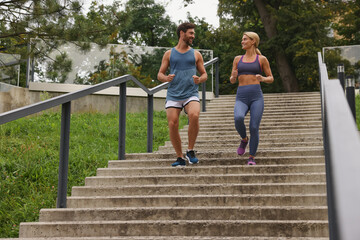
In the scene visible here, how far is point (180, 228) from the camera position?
3.57 metres

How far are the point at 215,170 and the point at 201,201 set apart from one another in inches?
33.5

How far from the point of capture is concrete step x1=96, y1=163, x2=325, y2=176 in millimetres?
4793

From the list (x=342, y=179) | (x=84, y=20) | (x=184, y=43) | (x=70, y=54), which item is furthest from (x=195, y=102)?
(x=70, y=54)

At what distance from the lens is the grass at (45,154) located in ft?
16.1

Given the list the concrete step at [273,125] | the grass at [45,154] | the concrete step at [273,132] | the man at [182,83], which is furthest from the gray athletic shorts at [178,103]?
the concrete step at [273,125]

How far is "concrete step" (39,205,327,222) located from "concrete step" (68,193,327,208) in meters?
0.16

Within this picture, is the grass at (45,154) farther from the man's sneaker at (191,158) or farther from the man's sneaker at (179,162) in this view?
the man's sneaker at (191,158)

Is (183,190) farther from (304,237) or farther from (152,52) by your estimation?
(152,52)

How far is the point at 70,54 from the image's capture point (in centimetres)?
1209

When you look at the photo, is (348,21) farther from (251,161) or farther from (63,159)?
Result: (63,159)

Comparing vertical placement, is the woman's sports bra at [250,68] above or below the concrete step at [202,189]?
above

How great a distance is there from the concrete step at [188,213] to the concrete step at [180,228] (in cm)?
21

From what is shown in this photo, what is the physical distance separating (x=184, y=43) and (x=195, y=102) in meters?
0.66

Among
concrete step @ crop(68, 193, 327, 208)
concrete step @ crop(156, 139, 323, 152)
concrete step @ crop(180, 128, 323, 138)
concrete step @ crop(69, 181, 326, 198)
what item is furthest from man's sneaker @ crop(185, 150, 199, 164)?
concrete step @ crop(180, 128, 323, 138)
